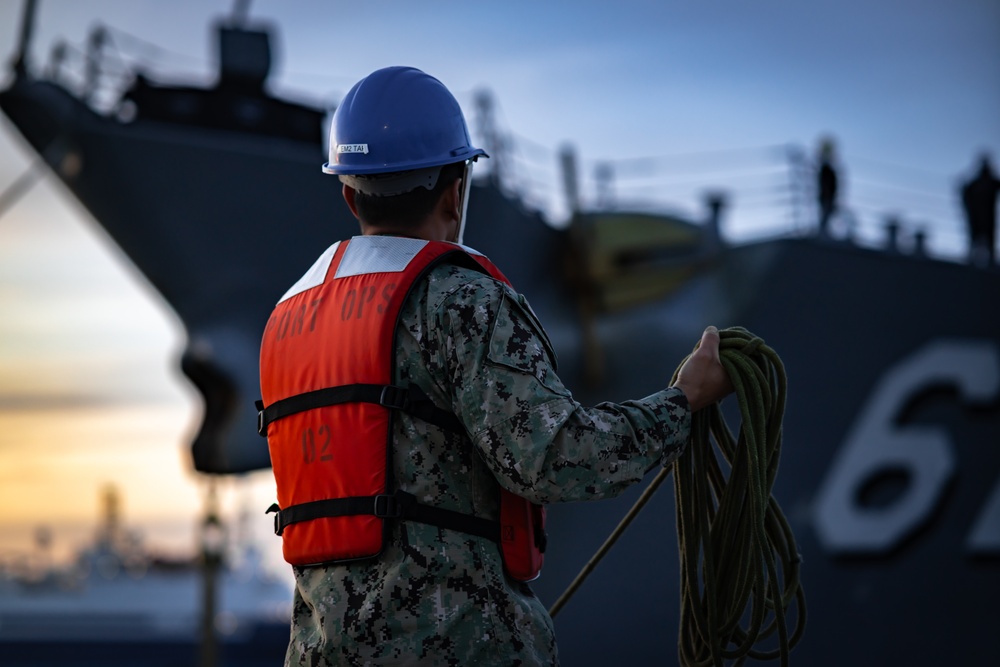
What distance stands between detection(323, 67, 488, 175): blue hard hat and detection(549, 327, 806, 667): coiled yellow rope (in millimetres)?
591

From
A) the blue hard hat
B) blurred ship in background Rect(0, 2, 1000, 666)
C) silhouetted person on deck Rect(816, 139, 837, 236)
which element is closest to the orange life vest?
the blue hard hat

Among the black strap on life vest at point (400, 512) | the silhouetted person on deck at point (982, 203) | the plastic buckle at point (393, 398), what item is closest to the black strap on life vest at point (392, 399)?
the plastic buckle at point (393, 398)

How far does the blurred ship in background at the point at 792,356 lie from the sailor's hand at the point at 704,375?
670cm

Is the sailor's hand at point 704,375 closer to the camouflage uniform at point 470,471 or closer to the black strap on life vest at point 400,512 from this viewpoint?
the camouflage uniform at point 470,471

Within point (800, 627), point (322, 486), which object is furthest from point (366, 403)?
point (800, 627)

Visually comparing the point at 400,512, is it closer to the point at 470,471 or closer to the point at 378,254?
the point at 470,471

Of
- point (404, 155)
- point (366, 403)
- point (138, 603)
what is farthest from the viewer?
point (138, 603)

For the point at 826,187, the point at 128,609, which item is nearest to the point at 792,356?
the point at 826,187

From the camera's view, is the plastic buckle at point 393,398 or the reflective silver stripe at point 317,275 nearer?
the plastic buckle at point 393,398

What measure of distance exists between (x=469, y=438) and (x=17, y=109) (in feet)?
25.1

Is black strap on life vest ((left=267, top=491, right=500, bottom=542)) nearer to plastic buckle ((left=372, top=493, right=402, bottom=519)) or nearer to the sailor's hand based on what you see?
plastic buckle ((left=372, top=493, right=402, bottom=519))

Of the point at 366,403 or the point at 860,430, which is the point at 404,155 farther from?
the point at 860,430

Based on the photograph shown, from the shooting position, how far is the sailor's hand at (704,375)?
2078mm

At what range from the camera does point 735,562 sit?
240 cm
